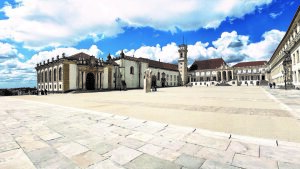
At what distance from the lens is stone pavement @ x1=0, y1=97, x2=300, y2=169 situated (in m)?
2.89

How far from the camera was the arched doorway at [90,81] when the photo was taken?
113 ft

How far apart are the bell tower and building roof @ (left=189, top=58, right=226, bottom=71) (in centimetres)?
1249

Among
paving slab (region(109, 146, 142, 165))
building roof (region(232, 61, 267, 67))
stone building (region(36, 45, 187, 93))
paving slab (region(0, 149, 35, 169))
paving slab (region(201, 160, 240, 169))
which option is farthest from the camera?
building roof (region(232, 61, 267, 67))

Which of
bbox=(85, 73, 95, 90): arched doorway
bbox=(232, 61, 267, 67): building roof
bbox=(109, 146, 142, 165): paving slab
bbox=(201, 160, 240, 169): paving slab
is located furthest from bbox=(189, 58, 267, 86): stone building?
bbox=(109, 146, 142, 165): paving slab

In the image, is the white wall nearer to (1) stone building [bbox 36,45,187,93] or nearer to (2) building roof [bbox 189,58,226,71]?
(1) stone building [bbox 36,45,187,93]

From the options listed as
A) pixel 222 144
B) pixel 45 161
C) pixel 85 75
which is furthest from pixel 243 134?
pixel 85 75

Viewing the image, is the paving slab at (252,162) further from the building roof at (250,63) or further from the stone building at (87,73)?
the building roof at (250,63)

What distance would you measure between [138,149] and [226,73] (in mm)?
81324

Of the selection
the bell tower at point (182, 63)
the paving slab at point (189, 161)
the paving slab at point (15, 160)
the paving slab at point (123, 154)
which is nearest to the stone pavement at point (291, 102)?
the paving slab at point (189, 161)

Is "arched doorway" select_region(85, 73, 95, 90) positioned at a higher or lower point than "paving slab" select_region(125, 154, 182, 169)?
higher

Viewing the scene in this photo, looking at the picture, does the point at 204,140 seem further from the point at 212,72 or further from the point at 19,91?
the point at 212,72

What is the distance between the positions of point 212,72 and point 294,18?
57.2 m

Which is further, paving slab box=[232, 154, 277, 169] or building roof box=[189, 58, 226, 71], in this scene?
building roof box=[189, 58, 226, 71]

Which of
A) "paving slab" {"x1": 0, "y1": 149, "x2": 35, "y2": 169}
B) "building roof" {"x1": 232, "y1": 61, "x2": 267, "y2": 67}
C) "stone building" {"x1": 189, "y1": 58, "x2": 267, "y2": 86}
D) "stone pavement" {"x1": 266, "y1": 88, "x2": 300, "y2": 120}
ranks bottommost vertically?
"paving slab" {"x1": 0, "y1": 149, "x2": 35, "y2": 169}
